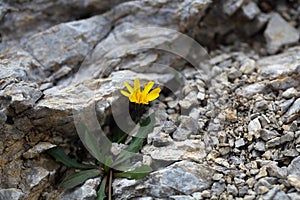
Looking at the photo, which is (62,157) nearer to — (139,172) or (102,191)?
(102,191)

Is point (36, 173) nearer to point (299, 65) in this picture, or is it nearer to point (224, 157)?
point (224, 157)

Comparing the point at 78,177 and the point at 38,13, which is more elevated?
the point at 38,13

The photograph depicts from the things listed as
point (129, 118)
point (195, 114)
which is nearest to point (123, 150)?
point (129, 118)

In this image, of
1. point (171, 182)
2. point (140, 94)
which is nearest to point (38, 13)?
point (140, 94)

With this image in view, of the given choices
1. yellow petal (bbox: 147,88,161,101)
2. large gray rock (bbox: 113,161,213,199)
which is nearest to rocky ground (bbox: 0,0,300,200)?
large gray rock (bbox: 113,161,213,199)

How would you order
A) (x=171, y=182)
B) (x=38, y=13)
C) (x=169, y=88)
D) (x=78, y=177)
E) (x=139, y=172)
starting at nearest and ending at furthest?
(x=171, y=182) → (x=139, y=172) → (x=78, y=177) → (x=169, y=88) → (x=38, y=13)
